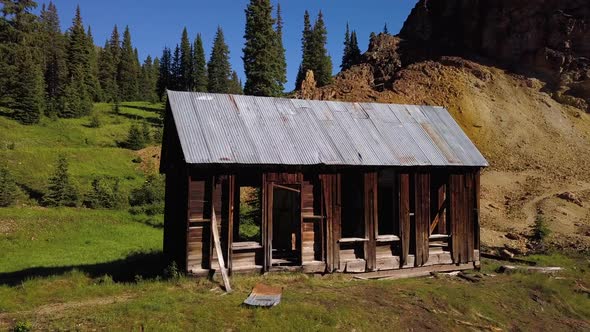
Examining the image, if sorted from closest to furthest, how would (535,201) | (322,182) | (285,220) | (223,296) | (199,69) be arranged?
(223,296) < (322,182) < (285,220) < (535,201) < (199,69)

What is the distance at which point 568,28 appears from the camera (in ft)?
155

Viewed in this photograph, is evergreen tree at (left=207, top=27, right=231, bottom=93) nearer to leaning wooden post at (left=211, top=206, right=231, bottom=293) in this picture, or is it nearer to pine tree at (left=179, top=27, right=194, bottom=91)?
pine tree at (left=179, top=27, right=194, bottom=91)

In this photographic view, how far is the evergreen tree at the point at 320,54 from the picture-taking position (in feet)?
213

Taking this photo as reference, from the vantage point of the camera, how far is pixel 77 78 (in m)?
66.7

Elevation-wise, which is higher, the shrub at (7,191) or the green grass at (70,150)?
the green grass at (70,150)

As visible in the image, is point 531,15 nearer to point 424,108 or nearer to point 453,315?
point 424,108

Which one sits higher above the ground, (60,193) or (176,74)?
(176,74)

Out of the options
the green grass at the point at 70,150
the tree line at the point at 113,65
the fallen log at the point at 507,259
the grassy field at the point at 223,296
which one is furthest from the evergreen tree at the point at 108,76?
the fallen log at the point at 507,259

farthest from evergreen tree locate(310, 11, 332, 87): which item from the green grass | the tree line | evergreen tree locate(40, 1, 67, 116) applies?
evergreen tree locate(40, 1, 67, 116)

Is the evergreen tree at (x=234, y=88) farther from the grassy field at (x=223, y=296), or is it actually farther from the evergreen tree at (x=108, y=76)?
the grassy field at (x=223, y=296)

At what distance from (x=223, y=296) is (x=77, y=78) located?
64570mm

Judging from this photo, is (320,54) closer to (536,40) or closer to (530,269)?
(536,40)

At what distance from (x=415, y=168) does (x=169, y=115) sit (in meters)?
7.90

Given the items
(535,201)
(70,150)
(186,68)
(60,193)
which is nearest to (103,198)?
(60,193)
